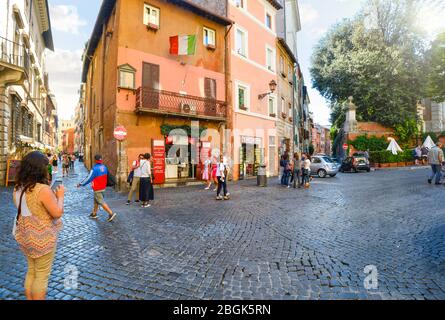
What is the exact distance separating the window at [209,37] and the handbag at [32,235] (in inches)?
649

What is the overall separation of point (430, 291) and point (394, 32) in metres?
33.6

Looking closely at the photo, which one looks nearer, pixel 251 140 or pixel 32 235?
pixel 32 235

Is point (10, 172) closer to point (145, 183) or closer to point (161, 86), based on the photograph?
point (161, 86)

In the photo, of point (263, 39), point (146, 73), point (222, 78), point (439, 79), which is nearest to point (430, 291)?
point (146, 73)

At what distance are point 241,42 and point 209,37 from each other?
3107 mm

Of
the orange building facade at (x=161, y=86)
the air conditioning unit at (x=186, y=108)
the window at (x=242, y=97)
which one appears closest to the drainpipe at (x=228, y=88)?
the orange building facade at (x=161, y=86)

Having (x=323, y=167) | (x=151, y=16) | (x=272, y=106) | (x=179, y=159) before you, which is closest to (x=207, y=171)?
(x=179, y=159)

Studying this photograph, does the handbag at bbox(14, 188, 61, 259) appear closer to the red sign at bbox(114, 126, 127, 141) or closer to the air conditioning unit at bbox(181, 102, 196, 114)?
the red sign at bbox(114, 126, 127, 141)

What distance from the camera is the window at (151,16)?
1422 centimetres

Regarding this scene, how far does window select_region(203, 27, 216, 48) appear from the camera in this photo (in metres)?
17.1

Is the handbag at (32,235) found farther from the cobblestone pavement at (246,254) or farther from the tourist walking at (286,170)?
the tourist walking at (286,170)

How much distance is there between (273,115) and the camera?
72.4 feet

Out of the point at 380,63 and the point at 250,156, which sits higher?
the point at 380,63

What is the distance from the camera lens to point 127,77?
13578 millimetres
